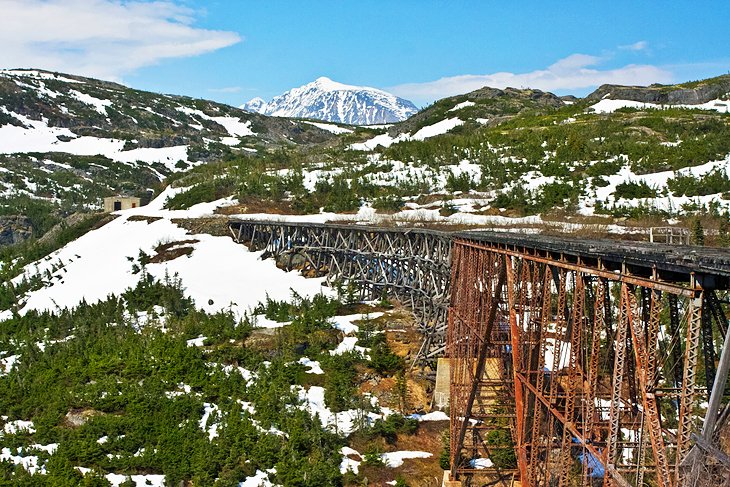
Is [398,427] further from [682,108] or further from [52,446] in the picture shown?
[682,108]

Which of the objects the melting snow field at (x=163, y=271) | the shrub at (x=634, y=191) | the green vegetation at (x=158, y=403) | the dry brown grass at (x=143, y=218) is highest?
the shrub at (x=634, y=191)

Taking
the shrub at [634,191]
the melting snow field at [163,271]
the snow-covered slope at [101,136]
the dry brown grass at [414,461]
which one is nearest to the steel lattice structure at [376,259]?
the melting snow field at [163,271]

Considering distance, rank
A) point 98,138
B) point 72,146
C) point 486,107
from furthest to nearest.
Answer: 1. point 98,138
2. point 72,146
3. point 486,107

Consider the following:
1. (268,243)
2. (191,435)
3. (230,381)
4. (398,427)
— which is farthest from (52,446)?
(268,243)

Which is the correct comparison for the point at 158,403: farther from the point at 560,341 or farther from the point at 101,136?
the point at 101,136

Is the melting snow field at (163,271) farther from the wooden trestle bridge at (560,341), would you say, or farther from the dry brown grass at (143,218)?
the wooden trestle bridge at (560,341)

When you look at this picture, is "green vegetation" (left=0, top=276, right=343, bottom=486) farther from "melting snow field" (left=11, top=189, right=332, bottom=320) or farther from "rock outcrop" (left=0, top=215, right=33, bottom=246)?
"rock outcrop" (left=0, top=215, right=33, bottom=246)

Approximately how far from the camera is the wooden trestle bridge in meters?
8.96

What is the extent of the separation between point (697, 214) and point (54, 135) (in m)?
128

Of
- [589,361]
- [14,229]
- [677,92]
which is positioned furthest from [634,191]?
[14,229]

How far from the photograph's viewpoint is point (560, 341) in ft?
49.9

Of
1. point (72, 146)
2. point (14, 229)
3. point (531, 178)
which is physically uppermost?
point (72, 146)

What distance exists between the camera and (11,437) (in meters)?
28.2

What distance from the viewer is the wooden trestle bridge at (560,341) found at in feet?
29.4
